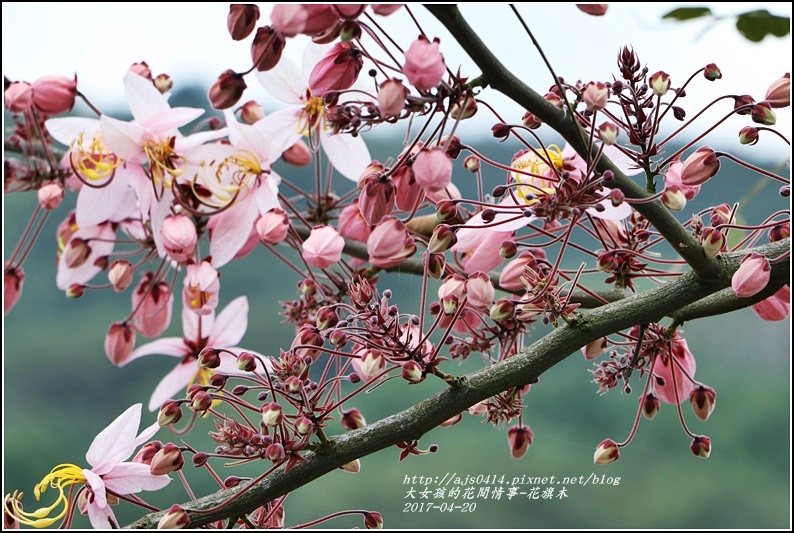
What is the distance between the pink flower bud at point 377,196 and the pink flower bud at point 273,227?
10 cm

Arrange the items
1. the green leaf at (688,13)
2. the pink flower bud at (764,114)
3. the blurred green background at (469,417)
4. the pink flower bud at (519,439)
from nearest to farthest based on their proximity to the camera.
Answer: the green leaf at (688,13), the pink flower bud at (764,114), the pink flower bud at (519,439), the blurred green background at (469,417)

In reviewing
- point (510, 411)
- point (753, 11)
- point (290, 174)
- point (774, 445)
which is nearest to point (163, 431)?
point (290, 174)

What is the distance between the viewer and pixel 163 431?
23.0 inches

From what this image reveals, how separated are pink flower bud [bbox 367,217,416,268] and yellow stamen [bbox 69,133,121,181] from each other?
21cm

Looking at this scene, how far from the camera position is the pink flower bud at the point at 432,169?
0.77 ft

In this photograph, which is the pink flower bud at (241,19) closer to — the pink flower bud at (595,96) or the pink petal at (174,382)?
the pink flower bud at (595,96)

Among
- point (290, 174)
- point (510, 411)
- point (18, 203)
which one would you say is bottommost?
point (510, 411)

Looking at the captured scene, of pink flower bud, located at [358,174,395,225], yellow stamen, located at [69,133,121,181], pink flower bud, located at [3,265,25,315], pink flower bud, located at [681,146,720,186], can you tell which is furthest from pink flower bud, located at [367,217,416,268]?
pink flower bud, located at [3,265,25,315]

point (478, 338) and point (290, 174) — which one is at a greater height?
point (290, 174)

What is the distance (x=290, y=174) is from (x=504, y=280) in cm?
34

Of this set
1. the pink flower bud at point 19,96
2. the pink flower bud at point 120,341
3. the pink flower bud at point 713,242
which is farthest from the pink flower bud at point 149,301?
the pink flower bud at point 713,242

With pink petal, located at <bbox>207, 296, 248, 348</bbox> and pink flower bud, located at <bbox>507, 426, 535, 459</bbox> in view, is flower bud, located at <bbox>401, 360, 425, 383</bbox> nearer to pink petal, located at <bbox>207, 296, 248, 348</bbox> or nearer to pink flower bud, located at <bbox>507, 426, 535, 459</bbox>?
pink flower bud, located at <bbox>507, 426, 535, 459</bbox>

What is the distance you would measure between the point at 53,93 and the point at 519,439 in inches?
11.9

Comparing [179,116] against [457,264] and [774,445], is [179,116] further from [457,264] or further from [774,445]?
[774,445]
